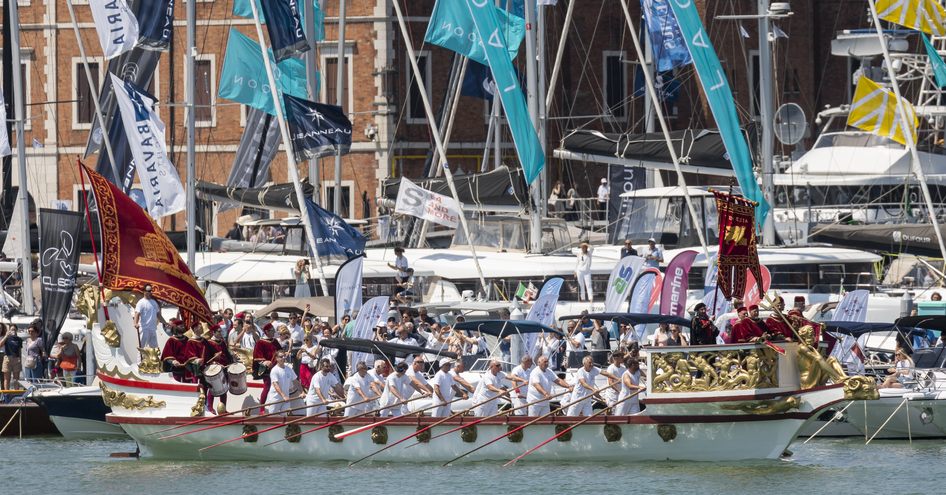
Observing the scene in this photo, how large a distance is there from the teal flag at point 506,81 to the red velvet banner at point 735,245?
11.9 metres

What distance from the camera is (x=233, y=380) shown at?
3162 centimetres

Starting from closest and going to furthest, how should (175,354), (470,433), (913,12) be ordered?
(470,433)
(175,354)
(913,12)

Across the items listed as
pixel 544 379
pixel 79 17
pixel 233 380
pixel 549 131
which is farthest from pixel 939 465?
pixel 79 17

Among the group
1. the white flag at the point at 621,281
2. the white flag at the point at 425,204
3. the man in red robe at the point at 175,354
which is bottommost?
the man in red robe at the point at 175,354

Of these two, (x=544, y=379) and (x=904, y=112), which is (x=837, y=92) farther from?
(x=544, y=379)

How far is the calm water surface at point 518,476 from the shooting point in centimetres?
2775

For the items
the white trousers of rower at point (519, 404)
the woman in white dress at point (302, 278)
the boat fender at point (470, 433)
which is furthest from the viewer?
the woman in white dress at point (302, 278)

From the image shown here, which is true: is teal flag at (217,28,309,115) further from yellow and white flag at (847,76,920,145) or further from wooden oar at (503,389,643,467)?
wooden oar at (503,389,643,467)

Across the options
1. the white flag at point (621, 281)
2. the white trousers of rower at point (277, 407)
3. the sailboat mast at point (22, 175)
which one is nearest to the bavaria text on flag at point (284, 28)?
the sailboat mast at point (22, 175)

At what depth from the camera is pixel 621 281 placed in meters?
37.0

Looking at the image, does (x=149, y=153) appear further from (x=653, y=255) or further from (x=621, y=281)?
(x=653, y=255)

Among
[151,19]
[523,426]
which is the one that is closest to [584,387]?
[523,426]

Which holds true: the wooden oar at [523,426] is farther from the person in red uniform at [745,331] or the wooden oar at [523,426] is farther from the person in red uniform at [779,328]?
the person in red uniform at [779,328]

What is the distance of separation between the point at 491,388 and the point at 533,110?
13.6 m
